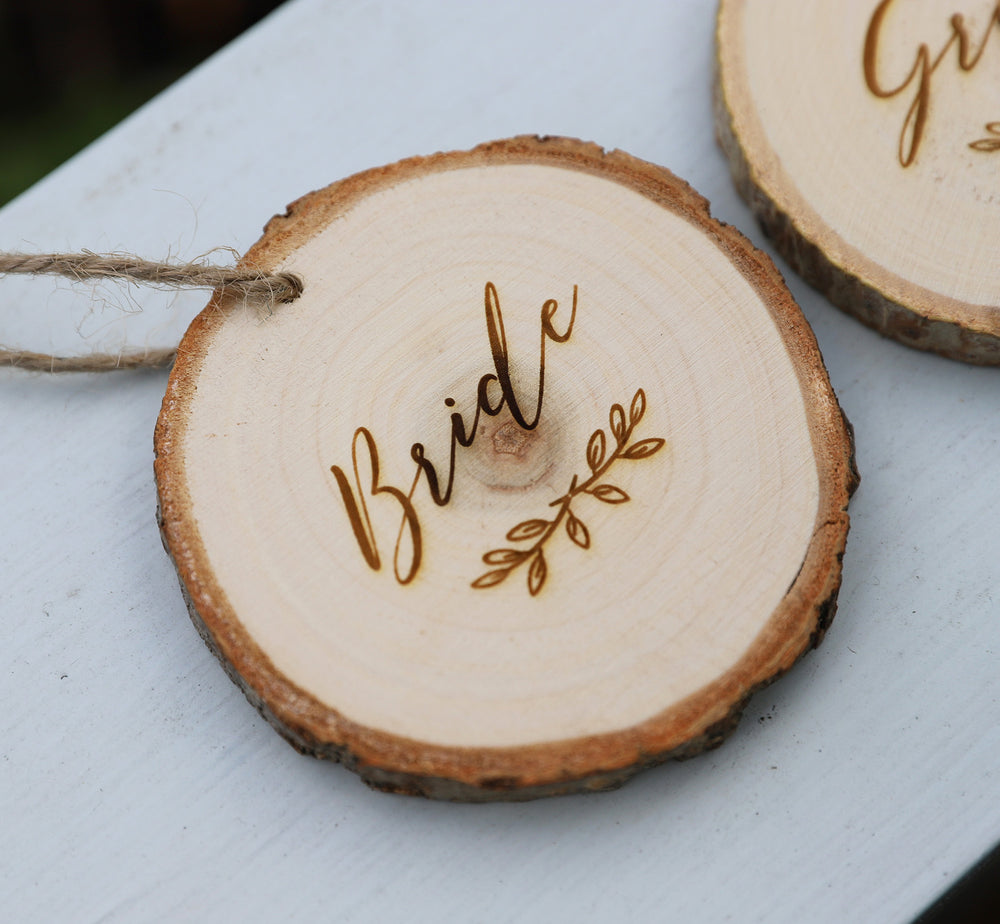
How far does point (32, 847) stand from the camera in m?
0.78

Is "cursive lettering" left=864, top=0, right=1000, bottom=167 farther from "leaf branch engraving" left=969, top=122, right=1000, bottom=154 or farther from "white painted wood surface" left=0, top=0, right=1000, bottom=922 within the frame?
"white painted wood surface" left=0, top=0, right=1000, bottom=922

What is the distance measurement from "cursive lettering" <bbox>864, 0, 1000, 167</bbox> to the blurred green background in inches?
46.7

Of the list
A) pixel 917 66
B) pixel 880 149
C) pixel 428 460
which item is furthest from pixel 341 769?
pixel 917 66

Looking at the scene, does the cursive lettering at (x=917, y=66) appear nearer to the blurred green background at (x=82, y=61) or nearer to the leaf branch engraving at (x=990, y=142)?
the leaf branch engraving at (x=990, y=142)

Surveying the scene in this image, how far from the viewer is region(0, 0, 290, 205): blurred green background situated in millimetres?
1675

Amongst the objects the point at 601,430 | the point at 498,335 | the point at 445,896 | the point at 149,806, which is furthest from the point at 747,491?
the point at 149,806

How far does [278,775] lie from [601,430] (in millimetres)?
401

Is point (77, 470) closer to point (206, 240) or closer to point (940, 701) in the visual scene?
point (206, 240)

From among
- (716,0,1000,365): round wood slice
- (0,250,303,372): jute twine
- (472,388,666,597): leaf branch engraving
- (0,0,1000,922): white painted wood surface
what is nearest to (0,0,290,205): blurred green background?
(0,0,1000,922): white painted wood surface

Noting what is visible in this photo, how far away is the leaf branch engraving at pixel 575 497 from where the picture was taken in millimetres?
743

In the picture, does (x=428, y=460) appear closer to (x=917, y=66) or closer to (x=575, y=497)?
(x=575, y=497)

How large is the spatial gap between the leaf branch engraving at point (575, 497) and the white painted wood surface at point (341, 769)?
0.20m

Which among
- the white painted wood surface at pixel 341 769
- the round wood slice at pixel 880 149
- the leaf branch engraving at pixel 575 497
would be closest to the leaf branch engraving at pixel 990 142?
the round wood slice at pixel 880 149

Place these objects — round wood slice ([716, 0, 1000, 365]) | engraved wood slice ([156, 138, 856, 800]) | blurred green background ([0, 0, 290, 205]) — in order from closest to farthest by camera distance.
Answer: engraved wood slice ([156, 138, 856, 800]) < round wood slice ([716, 0, 1000, 365]) < blurred green background ([0, 0, 290, 205])
